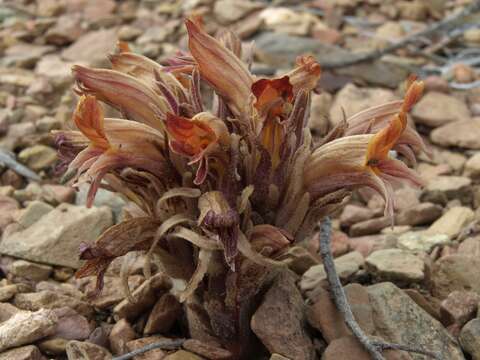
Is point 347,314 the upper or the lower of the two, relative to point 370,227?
upper

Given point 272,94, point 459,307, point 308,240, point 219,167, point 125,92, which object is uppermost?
point 272,94

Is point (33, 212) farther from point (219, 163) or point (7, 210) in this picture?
point (219, 163)

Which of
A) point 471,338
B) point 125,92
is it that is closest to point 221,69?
point 125,92

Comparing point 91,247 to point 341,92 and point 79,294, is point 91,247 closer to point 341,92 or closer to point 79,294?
point 79,294

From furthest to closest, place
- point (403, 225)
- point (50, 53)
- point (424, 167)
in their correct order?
point (50, 53) → point (424, 167) → point (403, 225)

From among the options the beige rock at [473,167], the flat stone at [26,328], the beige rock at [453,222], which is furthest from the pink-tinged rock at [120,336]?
the beige rock at [473,167]

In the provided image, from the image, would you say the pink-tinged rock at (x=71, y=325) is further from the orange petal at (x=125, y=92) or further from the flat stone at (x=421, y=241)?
the flat stone at (x=421, y=241)

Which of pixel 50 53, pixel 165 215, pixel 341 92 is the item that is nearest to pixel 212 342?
pixel 165 215

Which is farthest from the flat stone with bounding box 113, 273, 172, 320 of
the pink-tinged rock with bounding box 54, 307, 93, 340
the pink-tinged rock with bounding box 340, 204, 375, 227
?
the pink-tinged rock with bounding box 340, 204, 375, 227
